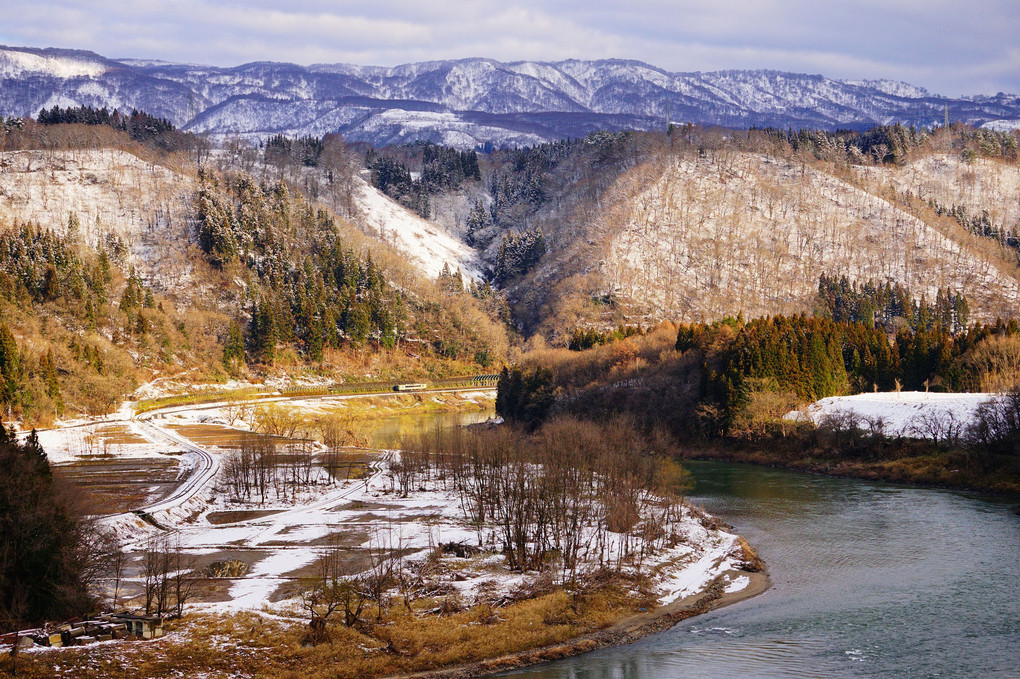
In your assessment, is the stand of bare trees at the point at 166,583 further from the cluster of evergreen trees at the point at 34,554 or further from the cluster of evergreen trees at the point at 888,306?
the cluster of evergreen trees at the point at 888,306

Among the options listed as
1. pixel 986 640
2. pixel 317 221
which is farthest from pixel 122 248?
pixel 986 640

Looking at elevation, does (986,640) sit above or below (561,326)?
below

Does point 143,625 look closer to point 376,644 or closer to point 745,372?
point 376,644

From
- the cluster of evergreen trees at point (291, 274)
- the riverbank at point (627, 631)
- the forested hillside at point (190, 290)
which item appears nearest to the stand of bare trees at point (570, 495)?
the riverbank at point (627, 631)

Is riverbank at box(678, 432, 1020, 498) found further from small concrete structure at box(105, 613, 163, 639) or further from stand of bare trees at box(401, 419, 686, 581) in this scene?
small concrete structure at box(105, 613, 163, 639)

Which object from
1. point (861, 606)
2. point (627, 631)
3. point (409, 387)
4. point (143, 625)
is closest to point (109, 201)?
point (409, 387)

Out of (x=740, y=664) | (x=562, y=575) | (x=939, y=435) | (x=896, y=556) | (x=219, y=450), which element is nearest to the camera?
(x=740, y=664)

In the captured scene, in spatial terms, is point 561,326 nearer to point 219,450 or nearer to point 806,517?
point 219,450
